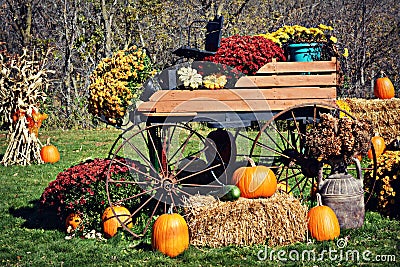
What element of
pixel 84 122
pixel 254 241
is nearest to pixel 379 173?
pixel 254 241

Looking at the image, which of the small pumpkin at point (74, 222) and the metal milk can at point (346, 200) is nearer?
the metal milk can at point (346, 200)

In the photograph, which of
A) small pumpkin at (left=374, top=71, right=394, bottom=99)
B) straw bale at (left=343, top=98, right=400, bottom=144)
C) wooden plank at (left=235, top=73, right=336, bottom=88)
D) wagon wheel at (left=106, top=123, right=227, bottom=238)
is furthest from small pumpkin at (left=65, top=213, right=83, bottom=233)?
small pumpkin at (left=374, top=71, right=394, bottom=99)

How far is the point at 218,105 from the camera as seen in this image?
5875mm

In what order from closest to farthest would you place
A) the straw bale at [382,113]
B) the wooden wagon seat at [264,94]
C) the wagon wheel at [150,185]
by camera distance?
the wagon wheel at [150,185] → the wooden wagon seat at [264,94] → the straw bale at [382,113]

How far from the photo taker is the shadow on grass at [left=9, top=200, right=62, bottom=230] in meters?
6.39

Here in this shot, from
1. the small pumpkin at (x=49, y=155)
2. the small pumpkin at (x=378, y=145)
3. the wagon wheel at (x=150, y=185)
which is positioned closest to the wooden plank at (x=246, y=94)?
the wagon wheel at (x=150, y=185)

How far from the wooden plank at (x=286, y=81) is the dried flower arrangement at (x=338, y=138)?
0.64m

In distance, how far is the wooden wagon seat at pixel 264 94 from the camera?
5.86 meters

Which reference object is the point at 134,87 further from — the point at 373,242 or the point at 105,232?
the point at 373,242

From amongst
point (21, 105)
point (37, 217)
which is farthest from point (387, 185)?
point (21, 105)

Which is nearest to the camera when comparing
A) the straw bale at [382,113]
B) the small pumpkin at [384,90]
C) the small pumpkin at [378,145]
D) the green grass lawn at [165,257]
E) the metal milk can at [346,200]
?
the green grass lawn at [165,257]

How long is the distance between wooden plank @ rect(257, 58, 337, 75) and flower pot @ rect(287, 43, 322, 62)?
0.88ft

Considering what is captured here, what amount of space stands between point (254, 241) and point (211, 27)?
2.75 metres

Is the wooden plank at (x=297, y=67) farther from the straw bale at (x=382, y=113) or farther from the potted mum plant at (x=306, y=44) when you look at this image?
the straw bale at (x=382, y=113)
